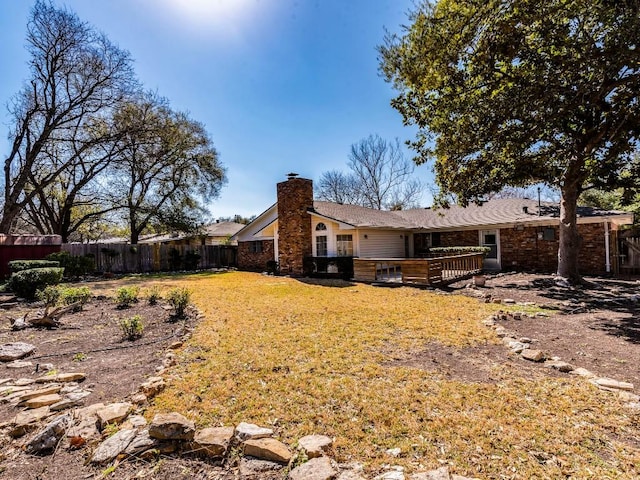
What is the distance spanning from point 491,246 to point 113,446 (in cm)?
1750

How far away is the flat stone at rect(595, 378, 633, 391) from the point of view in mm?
3469

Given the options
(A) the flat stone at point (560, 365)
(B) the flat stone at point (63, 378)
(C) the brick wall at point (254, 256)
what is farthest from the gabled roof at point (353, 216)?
(B) the flat stone at point (63, 378)

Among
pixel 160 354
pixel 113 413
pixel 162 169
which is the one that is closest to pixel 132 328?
pixel 160 354

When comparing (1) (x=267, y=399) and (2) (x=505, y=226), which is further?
(2) (x=505, y=226)

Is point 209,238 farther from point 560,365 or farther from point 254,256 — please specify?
point 560,365

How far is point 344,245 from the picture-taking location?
1583cm

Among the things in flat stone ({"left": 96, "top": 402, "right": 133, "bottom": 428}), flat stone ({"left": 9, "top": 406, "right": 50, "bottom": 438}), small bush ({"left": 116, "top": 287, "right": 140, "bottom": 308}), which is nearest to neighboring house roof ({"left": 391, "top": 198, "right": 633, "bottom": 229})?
small bush ({"left": 116, "top": 287, "right": 140, "bottom": 308})

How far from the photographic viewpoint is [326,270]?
1518 cm

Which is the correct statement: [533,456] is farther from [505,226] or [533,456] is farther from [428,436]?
[505,226]

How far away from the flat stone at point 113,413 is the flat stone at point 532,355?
5.01m

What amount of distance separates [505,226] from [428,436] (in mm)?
15293

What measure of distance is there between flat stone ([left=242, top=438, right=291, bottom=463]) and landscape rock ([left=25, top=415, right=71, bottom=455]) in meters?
1.60

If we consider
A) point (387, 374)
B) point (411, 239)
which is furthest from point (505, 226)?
point (387, 374)

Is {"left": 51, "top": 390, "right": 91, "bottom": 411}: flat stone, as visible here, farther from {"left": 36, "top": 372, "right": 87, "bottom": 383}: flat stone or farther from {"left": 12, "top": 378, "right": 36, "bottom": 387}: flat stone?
{"left": 12, "top": 378, "right": 36, "bottom": 387}: flat stone
